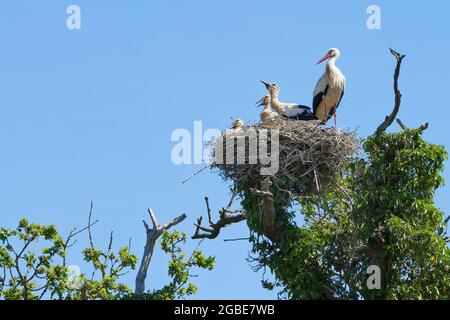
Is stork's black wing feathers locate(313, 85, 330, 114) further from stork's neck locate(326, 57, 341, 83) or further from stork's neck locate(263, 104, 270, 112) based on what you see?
stork's neck locate(263, 104, 270, 112)

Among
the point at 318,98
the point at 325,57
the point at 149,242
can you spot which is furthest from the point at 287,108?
the point at 149,242

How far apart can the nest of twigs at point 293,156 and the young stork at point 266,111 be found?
2.69 feet

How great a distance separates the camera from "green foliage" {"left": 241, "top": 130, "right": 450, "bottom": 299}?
20.3m

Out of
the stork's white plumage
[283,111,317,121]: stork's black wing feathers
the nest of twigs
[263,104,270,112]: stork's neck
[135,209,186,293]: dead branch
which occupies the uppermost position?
[263,104,270,112]: stork's neck

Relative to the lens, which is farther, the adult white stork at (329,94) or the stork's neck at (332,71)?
the stork's neck at (332,71)

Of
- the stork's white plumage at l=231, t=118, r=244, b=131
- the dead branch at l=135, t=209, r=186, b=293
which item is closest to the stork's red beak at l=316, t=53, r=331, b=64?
the stork's white plumage at l=231, t=118, r=244, b=131

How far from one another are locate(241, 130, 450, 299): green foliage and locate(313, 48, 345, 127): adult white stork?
115 inches

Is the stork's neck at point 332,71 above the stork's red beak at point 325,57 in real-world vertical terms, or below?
below

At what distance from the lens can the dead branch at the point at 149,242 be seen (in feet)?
68.1

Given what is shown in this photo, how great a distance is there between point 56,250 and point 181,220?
2159 millimetres

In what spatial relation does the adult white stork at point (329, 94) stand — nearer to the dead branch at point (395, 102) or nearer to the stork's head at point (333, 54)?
the stork's head at point (333, 54)

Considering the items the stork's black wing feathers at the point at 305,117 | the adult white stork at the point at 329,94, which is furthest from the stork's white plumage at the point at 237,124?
the adult white stork at the point at 329,94
